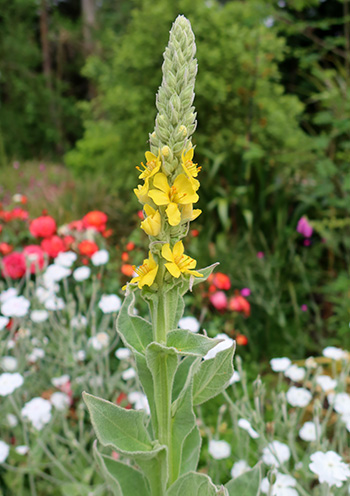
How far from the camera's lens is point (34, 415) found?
4.87 ft

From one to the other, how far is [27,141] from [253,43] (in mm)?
8867

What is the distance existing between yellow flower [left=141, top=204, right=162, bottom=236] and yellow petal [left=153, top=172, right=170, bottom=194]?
0.14 feet

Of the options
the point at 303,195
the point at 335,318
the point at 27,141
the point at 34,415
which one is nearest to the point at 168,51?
the point at 34,415

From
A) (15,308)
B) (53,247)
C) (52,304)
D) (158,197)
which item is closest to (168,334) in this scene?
(158,197)

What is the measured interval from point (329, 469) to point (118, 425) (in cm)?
58

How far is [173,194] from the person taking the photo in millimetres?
749

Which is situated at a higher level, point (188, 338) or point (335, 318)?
point (188, 338)

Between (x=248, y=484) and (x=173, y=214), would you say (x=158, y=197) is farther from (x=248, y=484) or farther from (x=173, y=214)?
(x=248, y=484)

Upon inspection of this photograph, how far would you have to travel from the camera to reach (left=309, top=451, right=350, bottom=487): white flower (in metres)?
1.07

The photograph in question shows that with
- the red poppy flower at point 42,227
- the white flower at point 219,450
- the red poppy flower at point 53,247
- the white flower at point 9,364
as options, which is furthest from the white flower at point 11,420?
the red poppy flower at point 42,227

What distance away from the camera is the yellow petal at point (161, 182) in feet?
2.42

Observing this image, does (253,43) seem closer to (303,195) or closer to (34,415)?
(303,195)

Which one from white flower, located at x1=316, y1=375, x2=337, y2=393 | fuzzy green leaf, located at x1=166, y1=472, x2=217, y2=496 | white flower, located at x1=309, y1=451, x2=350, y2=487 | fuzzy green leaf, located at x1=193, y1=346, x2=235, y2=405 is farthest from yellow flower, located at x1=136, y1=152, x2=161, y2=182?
white flower, located at x1=316, y1=375, x2=337, y2=393

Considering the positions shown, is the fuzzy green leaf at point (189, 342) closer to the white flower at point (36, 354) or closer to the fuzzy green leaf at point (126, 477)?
the fuzzy green leaf at point (126, 477)
